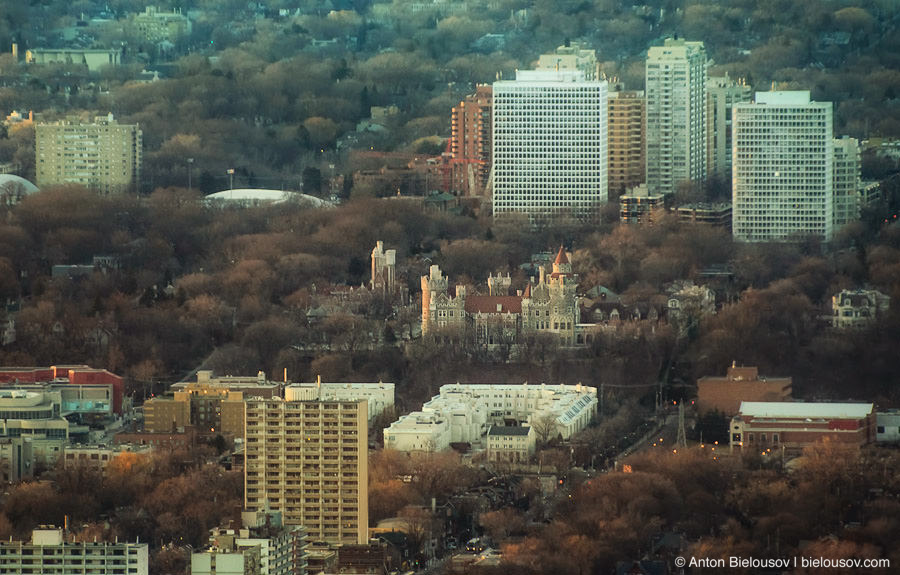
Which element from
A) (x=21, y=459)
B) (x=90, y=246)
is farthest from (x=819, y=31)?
(x=21, y=459)

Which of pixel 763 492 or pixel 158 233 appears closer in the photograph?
pixel 763 492

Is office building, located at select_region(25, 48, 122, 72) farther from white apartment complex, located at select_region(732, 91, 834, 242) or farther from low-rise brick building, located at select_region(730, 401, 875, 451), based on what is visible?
low-rise brick building, located at select_region(730, 401, 875, 451)

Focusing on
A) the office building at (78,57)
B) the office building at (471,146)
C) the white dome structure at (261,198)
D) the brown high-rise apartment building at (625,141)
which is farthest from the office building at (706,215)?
the office building at (78,57)

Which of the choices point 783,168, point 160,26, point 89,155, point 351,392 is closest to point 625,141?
point 783,168

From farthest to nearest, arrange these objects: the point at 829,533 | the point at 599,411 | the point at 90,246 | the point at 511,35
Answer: the point at 511,35
the point at 90,246
the point at 599,411
the point at 829,533

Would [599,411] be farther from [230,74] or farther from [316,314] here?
[230,74]

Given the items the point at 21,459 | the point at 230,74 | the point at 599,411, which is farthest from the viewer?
the point at 230,74

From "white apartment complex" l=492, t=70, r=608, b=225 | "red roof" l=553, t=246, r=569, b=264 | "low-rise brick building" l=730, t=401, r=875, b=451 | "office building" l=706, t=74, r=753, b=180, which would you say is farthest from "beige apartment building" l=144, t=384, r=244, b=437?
"office building" l=706, t=74, r=753, b=180
